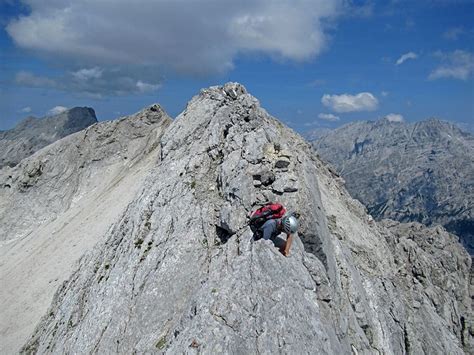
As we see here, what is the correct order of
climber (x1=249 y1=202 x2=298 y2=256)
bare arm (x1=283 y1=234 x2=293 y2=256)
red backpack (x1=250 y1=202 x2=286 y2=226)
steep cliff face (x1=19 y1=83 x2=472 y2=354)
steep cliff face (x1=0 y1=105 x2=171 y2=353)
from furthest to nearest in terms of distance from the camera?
steep cliff face (x1=0 y1=105 x2=171 y2=353), red backpack (x1=250 y1=202 x2=286 y2=226), bare arm (x1=283 y1=234 x2=293 y2=256), climber (x1=249 y1=202 x2=298 y2=256), steep cliff face (x1=19 y1=83 x2=472 y2=354)

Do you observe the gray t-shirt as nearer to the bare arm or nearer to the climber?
the climber

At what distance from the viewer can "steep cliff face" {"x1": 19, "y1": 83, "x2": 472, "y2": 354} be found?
64.8ft

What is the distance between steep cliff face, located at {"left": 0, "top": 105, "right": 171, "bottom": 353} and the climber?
2362 cm

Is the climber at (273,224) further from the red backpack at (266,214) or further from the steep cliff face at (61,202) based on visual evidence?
the steep cliff face at (61,202)

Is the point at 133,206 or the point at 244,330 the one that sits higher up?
the point at 133,206

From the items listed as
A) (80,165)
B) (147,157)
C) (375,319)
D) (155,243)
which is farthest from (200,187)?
(80,165)

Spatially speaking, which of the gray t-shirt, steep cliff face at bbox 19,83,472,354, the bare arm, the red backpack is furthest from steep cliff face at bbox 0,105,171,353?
the bare arm

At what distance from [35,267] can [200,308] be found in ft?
116

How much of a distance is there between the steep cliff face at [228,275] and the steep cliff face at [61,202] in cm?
969

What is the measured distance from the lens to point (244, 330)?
1859 cm

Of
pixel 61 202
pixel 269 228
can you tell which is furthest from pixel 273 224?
pixel 61 202

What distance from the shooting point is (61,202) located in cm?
6656

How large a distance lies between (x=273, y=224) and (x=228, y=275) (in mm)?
3549

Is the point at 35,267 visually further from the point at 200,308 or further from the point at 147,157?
the point at 200,308
